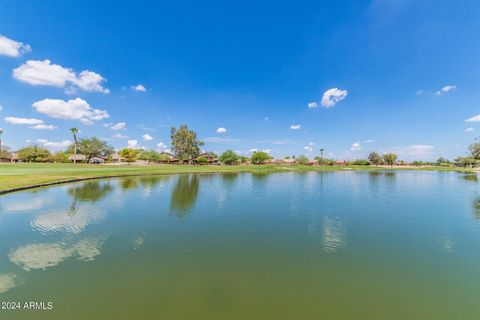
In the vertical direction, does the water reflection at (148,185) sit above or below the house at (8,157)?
below

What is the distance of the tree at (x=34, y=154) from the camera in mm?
91812

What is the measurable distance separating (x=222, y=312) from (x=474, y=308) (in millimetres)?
7691

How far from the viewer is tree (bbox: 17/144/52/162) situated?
91812 mm

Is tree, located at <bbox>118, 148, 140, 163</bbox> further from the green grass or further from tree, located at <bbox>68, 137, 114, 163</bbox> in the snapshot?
the green grass

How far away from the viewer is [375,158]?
516 ft

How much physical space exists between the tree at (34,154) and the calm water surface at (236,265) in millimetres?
104073

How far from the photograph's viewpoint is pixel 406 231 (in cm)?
1354

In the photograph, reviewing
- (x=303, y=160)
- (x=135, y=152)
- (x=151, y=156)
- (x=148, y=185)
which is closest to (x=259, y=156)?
(x=303, y=160)

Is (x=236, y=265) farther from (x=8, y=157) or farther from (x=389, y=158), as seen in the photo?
(x=389, y=158)

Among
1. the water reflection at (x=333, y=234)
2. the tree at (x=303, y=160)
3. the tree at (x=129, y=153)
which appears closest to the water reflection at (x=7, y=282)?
the water reflection at (x=333, y=234)

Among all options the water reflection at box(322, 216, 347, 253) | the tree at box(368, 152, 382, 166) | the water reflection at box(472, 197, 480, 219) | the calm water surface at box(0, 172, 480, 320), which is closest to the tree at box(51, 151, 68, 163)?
the calm water surface at box(0, 172, 480, 320)

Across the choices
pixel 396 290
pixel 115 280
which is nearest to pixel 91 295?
pixel 115 280

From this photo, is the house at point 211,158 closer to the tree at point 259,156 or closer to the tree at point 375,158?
the tree at point 259,156

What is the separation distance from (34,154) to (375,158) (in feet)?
663
